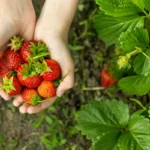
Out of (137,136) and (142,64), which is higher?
(142,64)

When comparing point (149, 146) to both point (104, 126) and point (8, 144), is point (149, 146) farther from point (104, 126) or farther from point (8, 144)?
point (8, 144)

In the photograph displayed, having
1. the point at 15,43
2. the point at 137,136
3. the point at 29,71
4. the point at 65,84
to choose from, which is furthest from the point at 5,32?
the point at 137,136

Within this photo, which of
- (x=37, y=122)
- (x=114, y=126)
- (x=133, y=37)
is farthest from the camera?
(x=37, y=122)

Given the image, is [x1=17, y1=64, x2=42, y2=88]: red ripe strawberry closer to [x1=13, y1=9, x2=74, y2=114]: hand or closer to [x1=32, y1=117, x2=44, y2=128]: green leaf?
[x1=13, y1=9, x2=74, y2=114]: hand

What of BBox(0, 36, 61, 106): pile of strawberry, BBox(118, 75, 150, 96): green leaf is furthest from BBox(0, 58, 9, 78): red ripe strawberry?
BBox(118, 75, 150, 96): green leaf

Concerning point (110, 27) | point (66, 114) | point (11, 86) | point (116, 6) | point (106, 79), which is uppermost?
point (116, 6)

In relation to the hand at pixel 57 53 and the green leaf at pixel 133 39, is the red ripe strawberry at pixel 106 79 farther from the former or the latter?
the green leaf at pixel 133 39

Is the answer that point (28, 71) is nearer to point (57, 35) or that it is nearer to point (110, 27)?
point (57, 35)
